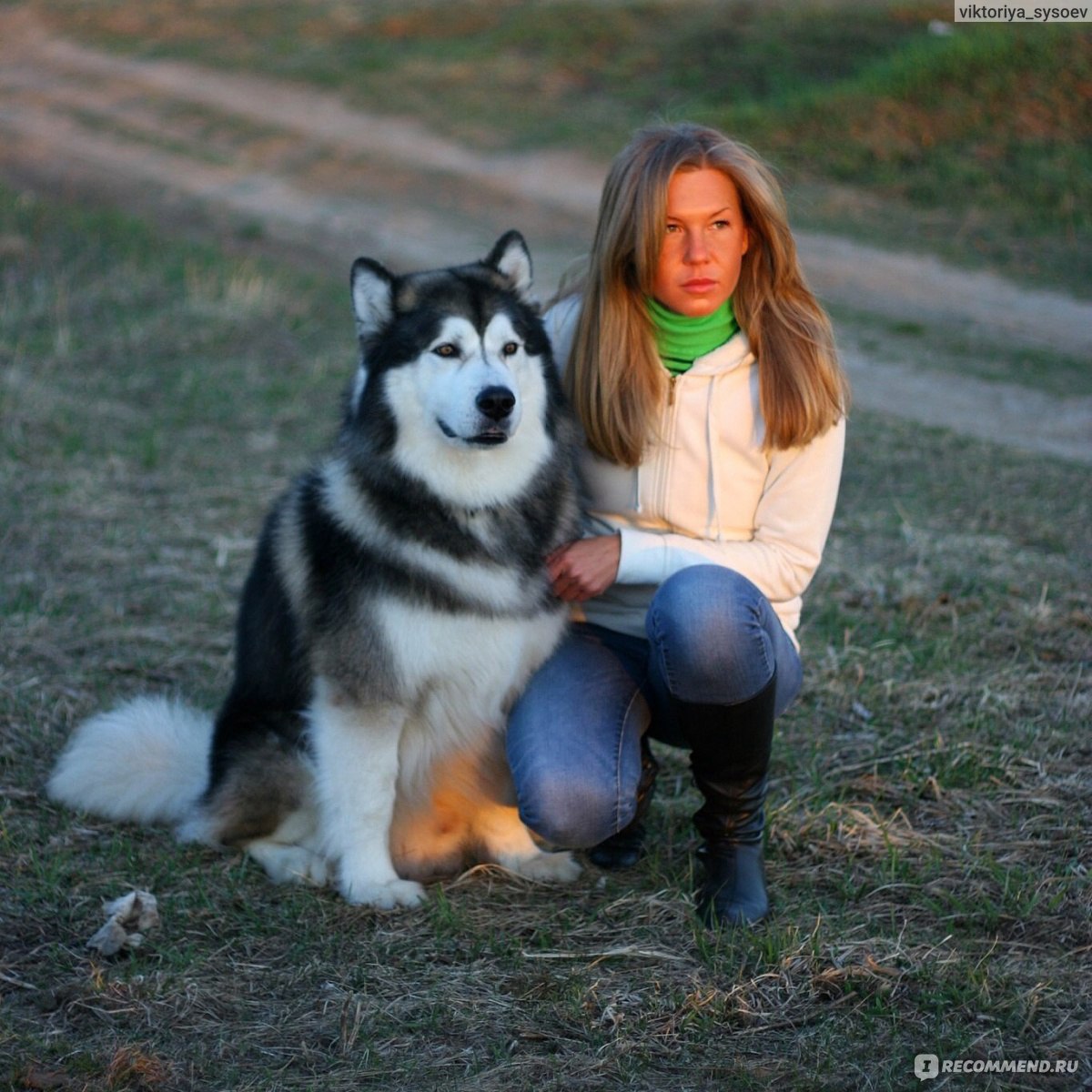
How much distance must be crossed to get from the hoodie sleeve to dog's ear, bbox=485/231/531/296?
0.60 m

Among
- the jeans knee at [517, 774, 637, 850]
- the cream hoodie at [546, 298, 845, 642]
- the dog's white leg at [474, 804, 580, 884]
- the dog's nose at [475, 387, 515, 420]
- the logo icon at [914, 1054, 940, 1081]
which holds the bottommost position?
the dog's white leg at [474, 804, 580, 884]

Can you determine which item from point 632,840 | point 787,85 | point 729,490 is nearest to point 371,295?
point 729,490

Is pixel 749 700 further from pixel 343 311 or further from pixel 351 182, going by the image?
pixel 351 182

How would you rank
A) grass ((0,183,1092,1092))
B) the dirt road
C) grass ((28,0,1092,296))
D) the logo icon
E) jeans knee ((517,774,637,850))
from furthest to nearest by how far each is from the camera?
grass ((28,0,1092,296)), the dirt road, jeans knee ((517,774,637,850)), grass ((0,183,1092,1092)), the logo icon

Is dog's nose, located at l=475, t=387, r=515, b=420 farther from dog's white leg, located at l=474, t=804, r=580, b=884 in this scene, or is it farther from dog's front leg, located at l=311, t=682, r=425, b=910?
dog's white leg, located at l=474, t=804, r=580, b=884

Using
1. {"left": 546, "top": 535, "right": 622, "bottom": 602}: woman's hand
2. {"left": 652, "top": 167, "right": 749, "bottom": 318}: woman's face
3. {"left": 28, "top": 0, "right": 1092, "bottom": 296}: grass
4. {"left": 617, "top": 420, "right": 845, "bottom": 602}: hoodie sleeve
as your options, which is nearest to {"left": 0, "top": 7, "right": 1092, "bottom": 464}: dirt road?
{"left": 28, "top": 0, "right": 1092, "bottom": 296}: grass

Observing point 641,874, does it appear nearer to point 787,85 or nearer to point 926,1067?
point 926,1067

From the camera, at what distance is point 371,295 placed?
2779 millimetres

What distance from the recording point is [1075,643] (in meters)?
3.92

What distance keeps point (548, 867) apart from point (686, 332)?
1267 millimetres

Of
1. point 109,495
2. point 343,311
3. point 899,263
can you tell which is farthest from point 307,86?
point 109,495

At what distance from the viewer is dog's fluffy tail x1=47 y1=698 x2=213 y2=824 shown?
123 inches

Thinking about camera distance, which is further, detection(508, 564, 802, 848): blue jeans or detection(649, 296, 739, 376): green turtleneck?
detection(649, 296, 739, 376): green turtleneck

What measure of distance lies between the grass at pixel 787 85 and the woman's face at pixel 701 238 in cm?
417
